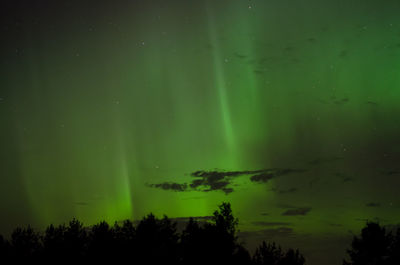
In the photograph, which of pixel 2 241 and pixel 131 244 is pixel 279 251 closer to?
pixel 131 244

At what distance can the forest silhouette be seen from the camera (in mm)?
56406

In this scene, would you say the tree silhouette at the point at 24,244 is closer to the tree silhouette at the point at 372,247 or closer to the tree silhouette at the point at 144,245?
the tree silhouette at the point at 144,245

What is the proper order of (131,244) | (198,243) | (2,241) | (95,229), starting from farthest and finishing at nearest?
1. (2,241)
2. (95,229)
3. (131,244)
4. (198,243)

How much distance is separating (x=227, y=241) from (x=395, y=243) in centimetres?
2761

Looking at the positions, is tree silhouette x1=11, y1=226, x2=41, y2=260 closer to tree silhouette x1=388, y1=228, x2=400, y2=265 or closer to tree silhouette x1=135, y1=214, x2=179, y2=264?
tree silhouette x1=135, y1=214, x2=179, y2=264

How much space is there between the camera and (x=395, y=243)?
64875 millimetres

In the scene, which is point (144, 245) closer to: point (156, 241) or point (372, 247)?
point (156, 241)

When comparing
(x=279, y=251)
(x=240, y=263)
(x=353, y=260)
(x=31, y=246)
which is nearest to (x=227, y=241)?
(x=240, y=263)

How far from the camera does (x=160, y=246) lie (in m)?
60.5

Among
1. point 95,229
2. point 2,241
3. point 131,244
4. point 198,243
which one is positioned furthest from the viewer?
point 2,241

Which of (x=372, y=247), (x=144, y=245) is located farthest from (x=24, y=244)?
(x=372, y=247)

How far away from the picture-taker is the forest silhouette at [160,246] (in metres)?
56.4

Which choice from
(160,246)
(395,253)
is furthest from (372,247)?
(160,246)

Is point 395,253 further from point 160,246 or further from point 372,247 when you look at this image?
point 160,246
